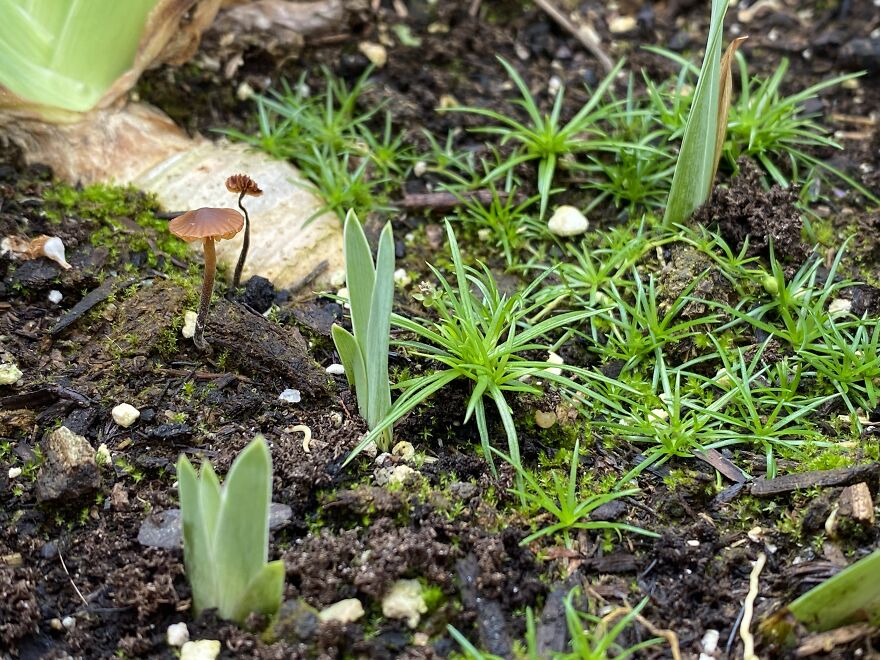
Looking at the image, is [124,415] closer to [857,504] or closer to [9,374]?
[9,374]

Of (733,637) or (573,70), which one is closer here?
(733,637)

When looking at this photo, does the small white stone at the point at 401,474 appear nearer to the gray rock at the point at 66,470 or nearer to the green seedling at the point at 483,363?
the green seedling at the point at 483,363

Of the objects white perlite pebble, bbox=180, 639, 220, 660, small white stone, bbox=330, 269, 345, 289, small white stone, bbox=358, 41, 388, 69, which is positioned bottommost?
white perlite pebble, bbox=180, 639, 220, 660

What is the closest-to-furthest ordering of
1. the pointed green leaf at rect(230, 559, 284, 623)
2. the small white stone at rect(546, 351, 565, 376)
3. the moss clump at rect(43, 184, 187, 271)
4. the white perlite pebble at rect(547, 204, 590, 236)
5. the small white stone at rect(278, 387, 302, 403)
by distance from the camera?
the pointed green leaf at rect(230, 559, 284, 623) → the small white stone at rect(278, 387, 302, 403) → the small white stone at rect(546, 351, 565, 376) → the moss clump at rect(43, 184, 187, 271) → the white perlite pebble at rect(547, 204, 590, 236)

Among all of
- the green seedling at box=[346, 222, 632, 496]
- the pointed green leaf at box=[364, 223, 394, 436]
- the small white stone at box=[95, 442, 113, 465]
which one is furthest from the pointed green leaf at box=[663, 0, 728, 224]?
the small white stone at box=[95, 442, 113, 465]

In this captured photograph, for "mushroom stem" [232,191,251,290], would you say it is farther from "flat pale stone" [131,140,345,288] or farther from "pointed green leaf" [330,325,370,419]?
"pointed green leaf" [330,325,370,419]

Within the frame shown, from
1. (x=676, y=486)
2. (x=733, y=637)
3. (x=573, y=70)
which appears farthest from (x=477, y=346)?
(x=573, y=70)

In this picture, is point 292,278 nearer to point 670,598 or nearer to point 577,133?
point 577,133

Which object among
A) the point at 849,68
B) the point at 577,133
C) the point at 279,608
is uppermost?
the point at 849,68
